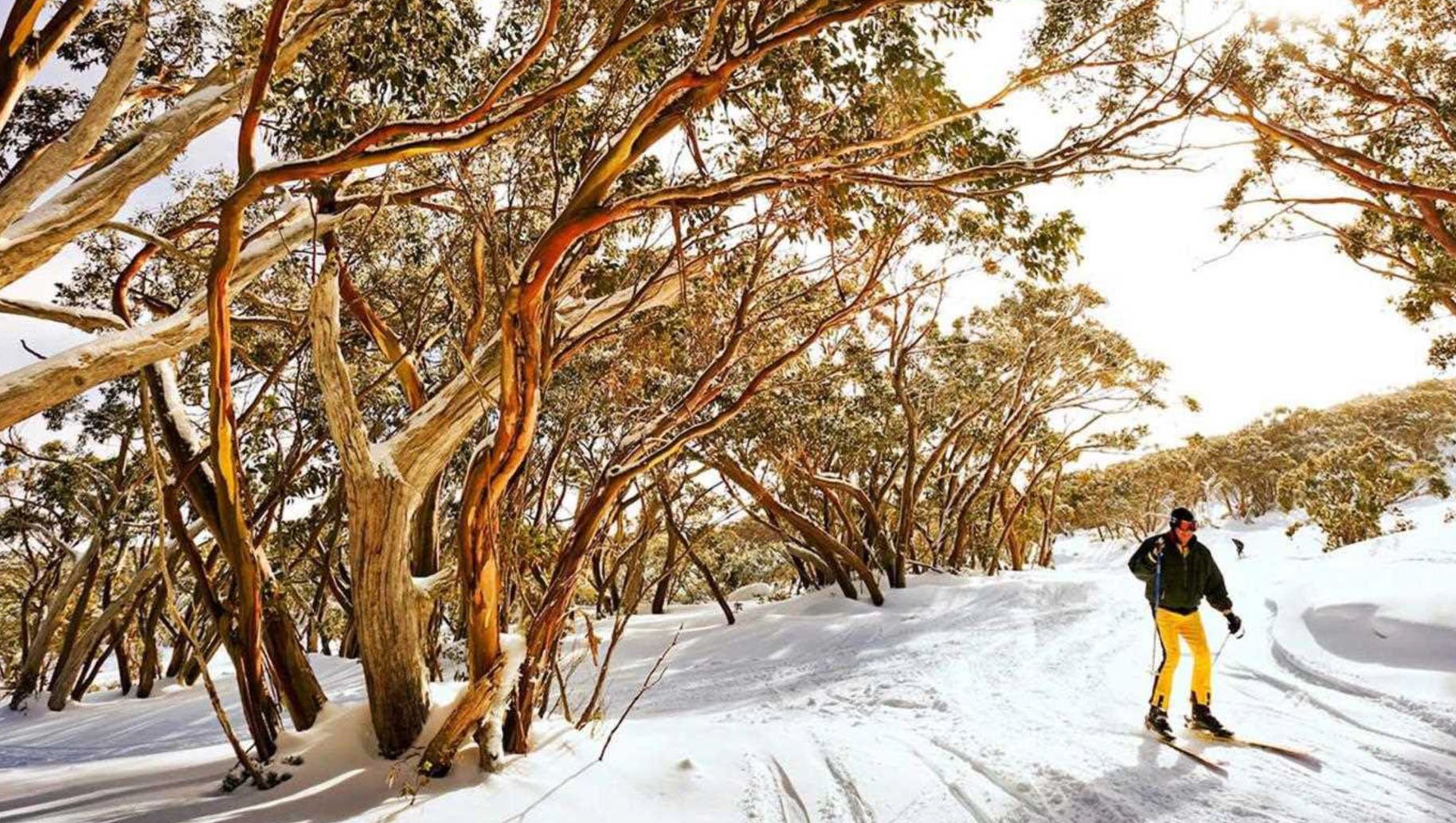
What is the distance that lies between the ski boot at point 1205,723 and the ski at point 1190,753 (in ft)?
0.96

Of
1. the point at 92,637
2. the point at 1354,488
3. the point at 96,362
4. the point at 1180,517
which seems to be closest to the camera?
the point at 96,362

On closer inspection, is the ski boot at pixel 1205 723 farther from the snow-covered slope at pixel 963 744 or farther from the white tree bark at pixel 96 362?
the white tree bark at pixel 96 362

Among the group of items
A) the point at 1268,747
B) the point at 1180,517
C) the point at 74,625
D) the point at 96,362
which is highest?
the point at 96,362

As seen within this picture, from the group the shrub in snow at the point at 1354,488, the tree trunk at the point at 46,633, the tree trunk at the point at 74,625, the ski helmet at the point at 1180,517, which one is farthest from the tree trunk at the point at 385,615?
the shrub in snow at the point at 1354,488

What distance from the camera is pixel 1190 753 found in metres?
4.72

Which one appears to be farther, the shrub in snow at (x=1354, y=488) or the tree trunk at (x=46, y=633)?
the shrub in snow at (x=1354, y=488)

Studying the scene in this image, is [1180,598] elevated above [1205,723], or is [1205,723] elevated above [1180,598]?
[1180,598]

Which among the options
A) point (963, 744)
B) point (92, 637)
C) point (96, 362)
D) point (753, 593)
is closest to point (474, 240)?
point (96, 362)

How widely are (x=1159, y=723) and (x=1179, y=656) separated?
1.83 feet

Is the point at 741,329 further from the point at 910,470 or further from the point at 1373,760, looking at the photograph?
the point at 910,470

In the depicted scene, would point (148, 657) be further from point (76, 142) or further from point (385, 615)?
point (385, 615)

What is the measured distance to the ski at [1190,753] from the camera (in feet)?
14.6

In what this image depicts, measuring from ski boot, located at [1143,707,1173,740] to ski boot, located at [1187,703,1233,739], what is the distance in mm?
162

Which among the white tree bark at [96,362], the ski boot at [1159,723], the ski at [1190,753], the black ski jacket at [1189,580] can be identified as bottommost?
the ski at [1190,753]
